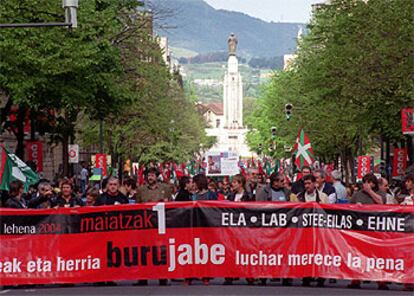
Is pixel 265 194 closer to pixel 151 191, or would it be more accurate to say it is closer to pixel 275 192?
pixel 275 192

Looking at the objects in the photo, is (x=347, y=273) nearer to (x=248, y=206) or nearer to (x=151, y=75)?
(x=248, y=206)

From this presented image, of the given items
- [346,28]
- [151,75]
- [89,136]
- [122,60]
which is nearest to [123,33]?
[122,60]

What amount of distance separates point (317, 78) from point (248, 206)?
109 feet

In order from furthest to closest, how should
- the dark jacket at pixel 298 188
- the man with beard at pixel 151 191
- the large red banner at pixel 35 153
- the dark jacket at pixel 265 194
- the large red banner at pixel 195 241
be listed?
the large red banner at pixel 35 153 → the dark jacket at pixel 298 188 → the man with beard at pixel 151 191 → the dark jacket at pixel 265 194 → the large red banner at pixel 195 241

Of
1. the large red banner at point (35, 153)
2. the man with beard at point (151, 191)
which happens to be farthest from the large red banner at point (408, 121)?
the man with beard at point (151, 191)

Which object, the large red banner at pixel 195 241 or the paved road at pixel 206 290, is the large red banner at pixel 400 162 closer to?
the paved road at pixel 206 290

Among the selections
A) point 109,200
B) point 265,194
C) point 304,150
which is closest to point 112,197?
point 109,200

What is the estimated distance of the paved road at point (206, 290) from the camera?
15.4m

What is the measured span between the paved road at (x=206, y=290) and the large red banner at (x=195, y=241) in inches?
7.3

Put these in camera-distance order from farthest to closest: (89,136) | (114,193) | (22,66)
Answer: (89,136) → (22,66) → (114,193)

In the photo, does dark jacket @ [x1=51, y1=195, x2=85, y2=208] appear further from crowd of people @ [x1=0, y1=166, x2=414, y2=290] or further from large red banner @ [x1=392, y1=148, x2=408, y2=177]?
large red banner @ [x1=392, y1=148, x2=408, y2=177]

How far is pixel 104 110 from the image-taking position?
4256cm

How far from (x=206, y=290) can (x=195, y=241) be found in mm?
1067

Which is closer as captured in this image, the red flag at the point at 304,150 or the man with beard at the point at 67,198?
the man with beard at the point at 67,198
